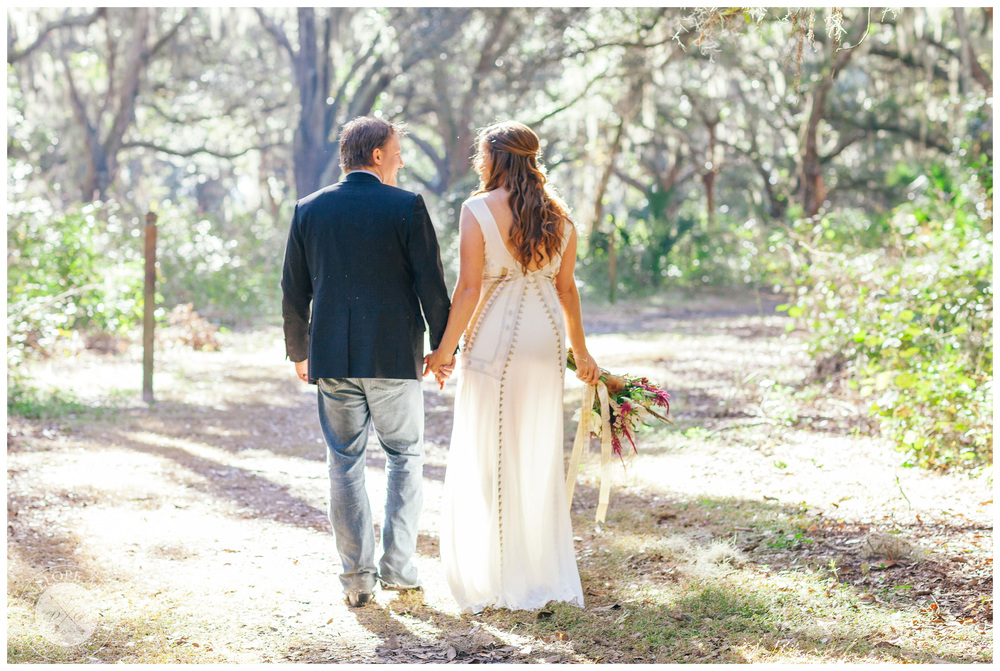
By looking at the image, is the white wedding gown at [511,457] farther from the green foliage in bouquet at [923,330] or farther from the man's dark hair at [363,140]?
the green foliage in bouquet at [923,330]

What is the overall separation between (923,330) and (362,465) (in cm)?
384

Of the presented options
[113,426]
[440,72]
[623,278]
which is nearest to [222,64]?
[440,72]

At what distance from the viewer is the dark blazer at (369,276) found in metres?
3.21

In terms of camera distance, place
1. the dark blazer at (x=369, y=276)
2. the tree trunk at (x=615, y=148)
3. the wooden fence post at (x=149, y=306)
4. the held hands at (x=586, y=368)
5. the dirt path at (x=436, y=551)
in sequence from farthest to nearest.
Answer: the tree trunk at (x=615, y=148) < the wooden fence post at (x=149, y=306) < the held hands at (x=586, y=368) < the dark blazer at (x=369, y=276) < the dirt path at (x=436, y=551)

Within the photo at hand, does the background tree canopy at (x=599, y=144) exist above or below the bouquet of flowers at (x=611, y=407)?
above

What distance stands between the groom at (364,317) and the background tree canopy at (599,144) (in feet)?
6.79

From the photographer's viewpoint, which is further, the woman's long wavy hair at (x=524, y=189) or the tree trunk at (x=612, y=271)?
the tree trunk at (x=612, y=271)

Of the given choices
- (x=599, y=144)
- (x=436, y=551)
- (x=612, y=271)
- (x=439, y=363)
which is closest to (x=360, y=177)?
(x=439, y=363)

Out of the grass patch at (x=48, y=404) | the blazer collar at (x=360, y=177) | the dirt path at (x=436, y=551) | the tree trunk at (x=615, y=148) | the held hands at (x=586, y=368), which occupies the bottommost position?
the dirt path at (x=436, y=551)

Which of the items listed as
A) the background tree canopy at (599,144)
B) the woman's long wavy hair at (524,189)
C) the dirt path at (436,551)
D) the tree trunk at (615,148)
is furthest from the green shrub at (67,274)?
the tree trunk at (615,148)

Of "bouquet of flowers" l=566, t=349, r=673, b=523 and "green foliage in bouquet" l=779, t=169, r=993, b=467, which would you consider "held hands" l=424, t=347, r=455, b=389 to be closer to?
"bouquet of flowers" l=566, t=349, r=673, b=523

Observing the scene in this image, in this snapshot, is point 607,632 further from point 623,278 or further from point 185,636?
point 623,278

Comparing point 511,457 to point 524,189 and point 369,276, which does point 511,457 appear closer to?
point 369,276

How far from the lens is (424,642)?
313cm
